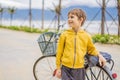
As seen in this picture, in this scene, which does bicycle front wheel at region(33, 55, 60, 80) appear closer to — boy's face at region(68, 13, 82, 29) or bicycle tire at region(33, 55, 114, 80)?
bicycle tire at region(33, 55, 114, 80)

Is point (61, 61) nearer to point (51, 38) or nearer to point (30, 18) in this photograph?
point (51, 38)

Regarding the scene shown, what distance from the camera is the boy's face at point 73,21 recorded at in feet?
13.8

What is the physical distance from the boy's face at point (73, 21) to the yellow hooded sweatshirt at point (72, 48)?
79mm

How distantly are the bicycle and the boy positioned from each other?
0.64 ft

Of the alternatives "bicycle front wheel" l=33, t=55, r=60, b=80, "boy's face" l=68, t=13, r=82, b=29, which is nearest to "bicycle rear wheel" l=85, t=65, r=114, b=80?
"boy's face" l=68, t=13, r=82, b=29

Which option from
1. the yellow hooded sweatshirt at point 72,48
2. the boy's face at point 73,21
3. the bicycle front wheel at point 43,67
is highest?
the boy's face at point 73,21

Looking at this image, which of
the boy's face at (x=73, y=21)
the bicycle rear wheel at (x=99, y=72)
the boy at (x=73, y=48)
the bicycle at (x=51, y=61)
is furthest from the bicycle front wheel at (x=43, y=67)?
the boy's face at (x=73, y=21)

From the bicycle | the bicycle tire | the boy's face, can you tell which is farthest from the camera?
the bicycle tire

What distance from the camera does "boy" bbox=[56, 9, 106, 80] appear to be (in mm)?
4234

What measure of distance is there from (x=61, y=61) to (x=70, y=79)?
0.69 feet

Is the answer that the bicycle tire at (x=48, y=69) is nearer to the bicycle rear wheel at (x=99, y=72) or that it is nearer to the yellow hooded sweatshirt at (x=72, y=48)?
the bicycle rear wheel at (x=99, y=72)

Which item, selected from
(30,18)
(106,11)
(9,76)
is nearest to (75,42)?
(9,76)

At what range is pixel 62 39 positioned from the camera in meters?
4.30

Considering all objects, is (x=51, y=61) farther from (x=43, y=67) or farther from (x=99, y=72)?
(x=99, y=72)
